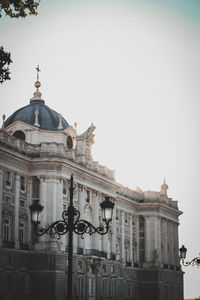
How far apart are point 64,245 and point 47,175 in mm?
7580

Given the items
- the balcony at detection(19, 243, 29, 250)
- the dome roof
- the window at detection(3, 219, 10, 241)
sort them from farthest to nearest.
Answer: the dome roof < the balcony at detection(19, 243, 29, 250) < the window at detection(3, 219, 10, 241)

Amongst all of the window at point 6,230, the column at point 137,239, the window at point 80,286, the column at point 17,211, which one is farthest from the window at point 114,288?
the window at point 6,230

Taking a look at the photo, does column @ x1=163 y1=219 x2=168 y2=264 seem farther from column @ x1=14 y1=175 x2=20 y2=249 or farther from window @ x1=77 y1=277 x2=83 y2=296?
column @ x1=14 y1=175 x2=20 y2=249

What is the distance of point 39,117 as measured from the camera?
69.9 m

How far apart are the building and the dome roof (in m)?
0.12

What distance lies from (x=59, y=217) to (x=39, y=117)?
14390mm

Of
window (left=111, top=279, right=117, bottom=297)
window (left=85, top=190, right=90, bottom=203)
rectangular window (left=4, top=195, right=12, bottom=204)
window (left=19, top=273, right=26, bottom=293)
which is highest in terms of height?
window (left=85, top=190, right=90, bottom=203)

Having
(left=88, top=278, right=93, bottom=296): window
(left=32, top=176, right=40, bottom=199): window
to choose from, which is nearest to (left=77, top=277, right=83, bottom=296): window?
(left=88, top=278, right=93, bottom=296): window

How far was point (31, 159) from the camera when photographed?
61.3m

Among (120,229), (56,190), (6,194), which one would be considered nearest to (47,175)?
(56,190)

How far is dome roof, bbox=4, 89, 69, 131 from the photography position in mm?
69125

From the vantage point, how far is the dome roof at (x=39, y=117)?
69.1m

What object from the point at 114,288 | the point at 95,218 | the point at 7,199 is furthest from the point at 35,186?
the point at 114,288

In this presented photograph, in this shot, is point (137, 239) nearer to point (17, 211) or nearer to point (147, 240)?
point (147, 240)
